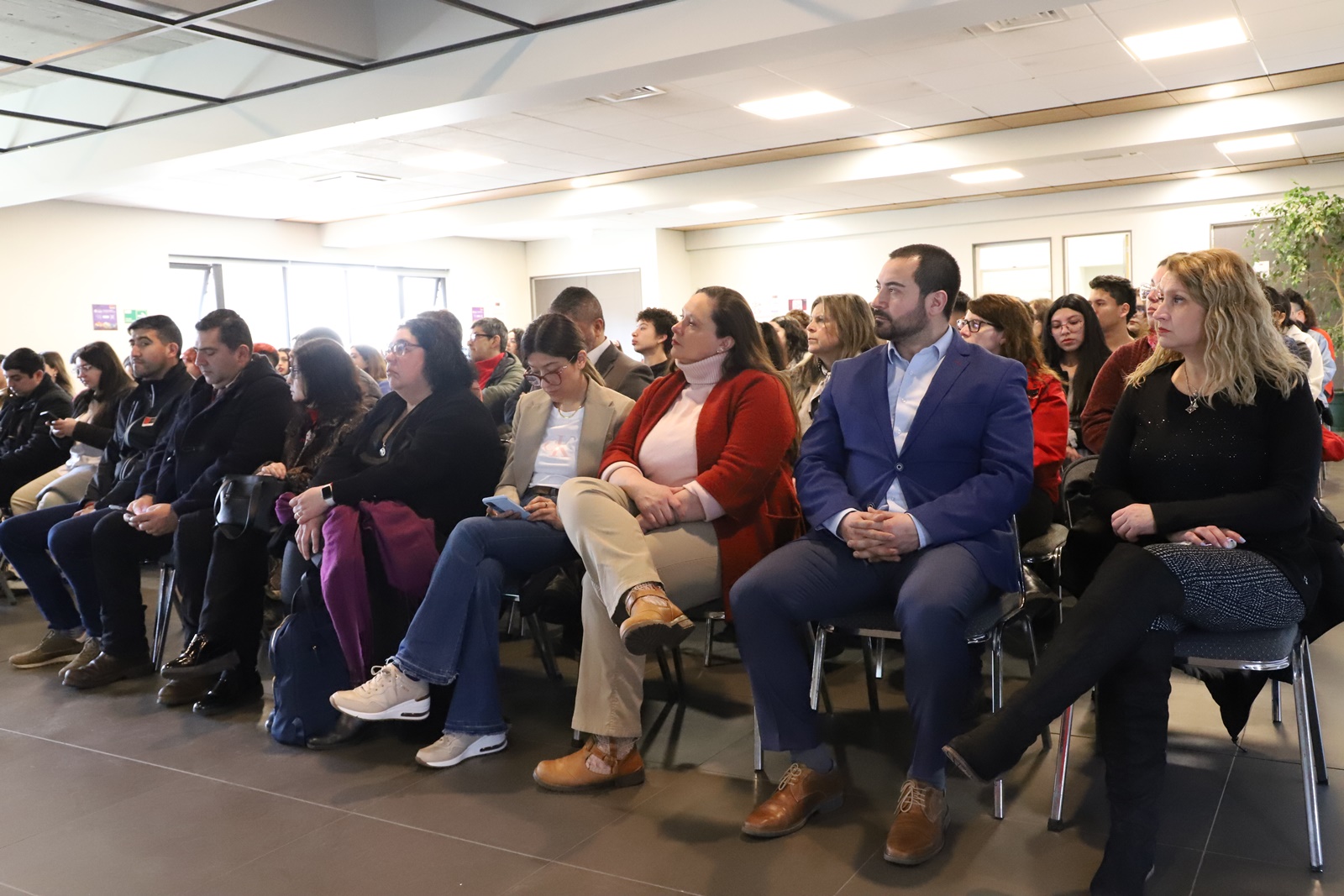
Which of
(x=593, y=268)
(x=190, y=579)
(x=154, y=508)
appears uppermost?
(x=593, y=268)

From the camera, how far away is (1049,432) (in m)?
3.39

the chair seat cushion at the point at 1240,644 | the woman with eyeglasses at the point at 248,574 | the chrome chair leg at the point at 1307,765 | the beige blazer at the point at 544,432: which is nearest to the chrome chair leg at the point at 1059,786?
the chair seat cushion at the point at 1240,644

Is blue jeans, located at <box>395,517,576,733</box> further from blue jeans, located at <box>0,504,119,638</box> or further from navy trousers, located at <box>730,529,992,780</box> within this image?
blue jeans, located at <box>0,504,119,638</box>

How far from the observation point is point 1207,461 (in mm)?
2395

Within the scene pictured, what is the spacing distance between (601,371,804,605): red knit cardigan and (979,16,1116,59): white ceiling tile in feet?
14.4

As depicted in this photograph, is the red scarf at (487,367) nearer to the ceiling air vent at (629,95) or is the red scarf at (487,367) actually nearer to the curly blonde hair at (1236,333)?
the ceiling air vent at (629,95)

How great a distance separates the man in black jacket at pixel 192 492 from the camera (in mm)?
3887

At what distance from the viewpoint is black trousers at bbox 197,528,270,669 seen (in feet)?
11.9

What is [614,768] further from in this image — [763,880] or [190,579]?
[190,579]

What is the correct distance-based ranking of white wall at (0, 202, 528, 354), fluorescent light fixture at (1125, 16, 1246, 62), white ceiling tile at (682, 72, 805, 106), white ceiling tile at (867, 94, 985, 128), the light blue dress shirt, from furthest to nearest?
white wall at (0, 202, 528, 354) → white ceiling tile at (867, 94, 985, 128) → white ceiling tile at (682, 72, 805, 106) → fluorescent light fixture at (1125, 16, 1246, 62) → the light blue dress shirt

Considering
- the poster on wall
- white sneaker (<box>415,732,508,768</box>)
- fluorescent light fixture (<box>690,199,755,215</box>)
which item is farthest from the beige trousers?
fluorescent light fixture (<box>690,199,755,215</box>)

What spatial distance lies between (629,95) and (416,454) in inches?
194

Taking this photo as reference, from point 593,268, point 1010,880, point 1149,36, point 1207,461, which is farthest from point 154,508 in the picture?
point 593,268

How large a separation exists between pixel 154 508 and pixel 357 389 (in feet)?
2.94
